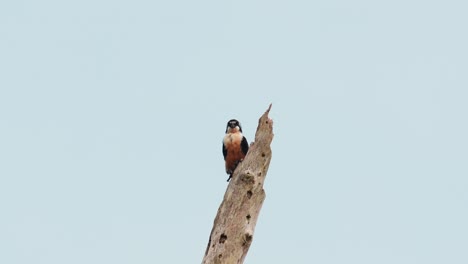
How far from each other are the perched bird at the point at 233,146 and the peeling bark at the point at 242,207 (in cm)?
438

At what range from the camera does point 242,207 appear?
36.3 ft

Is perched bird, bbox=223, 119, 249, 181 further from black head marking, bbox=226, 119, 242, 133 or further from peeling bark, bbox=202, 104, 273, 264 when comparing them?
peeling bark, bbox=202, 104, 273, 264

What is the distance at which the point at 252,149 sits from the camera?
38.1ft

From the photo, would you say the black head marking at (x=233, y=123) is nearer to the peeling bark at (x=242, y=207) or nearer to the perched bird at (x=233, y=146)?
the perched bird at (x=233, y=146)

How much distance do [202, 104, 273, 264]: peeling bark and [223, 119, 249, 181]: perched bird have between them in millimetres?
4375

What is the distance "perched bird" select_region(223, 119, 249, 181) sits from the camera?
16156 mm

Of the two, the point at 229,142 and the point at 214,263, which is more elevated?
the point at 229,142

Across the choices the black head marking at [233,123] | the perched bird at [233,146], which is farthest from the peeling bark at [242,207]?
the black head marking at [233,123]

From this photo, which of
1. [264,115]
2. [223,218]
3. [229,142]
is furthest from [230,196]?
[229,142]

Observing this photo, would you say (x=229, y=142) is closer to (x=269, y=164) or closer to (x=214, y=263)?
(x=269, y=164)

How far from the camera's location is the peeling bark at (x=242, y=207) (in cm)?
1076

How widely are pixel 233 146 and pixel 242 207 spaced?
5.18 meters

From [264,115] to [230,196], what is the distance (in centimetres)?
129

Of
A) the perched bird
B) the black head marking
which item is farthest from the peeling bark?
the black head marking
